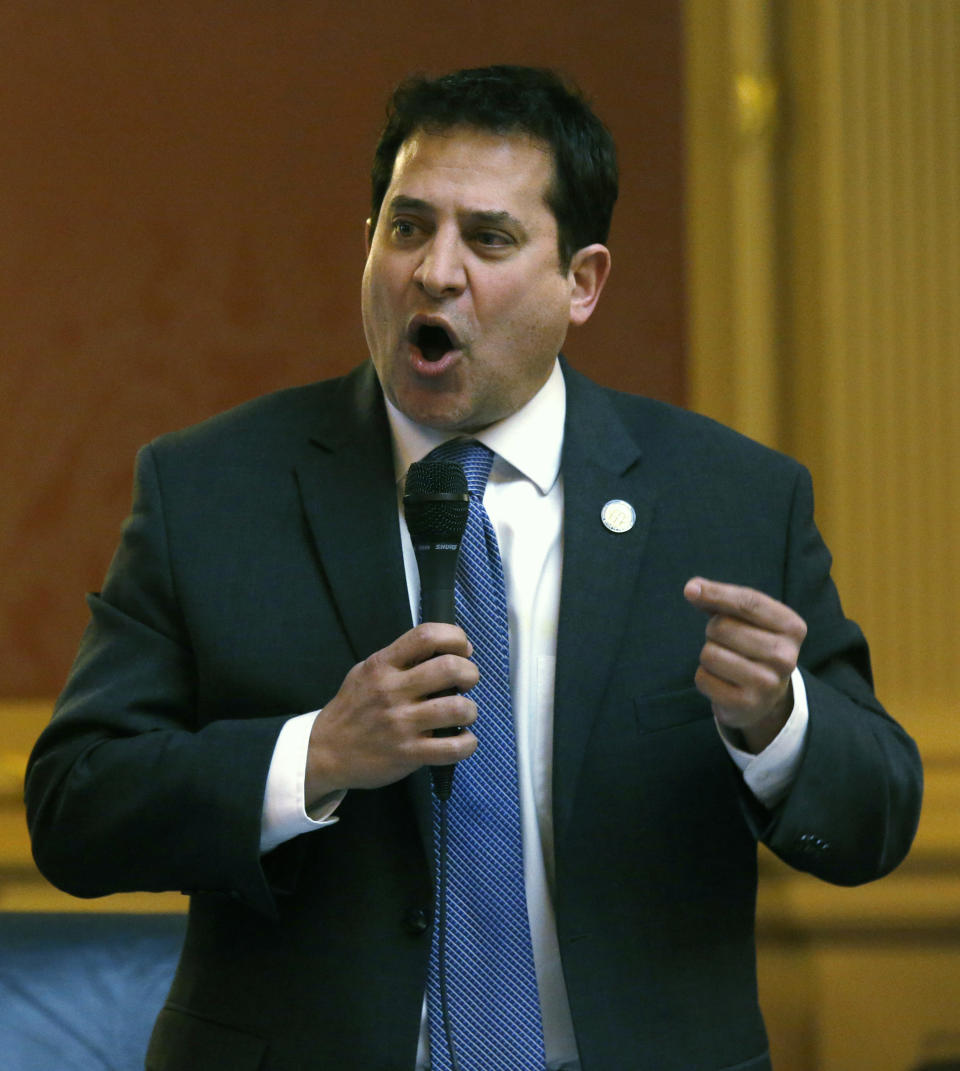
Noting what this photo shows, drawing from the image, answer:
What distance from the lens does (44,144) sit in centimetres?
267

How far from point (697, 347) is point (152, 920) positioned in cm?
127

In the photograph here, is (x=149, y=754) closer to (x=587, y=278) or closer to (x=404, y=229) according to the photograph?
(x=404, y=229)

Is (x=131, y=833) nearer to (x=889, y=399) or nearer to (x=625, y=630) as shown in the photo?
(x=625, y=630)

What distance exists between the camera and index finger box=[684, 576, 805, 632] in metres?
1.35

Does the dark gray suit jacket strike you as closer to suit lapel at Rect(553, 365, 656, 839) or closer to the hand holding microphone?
suit lapel at Rect(553, 365, 656, 839)

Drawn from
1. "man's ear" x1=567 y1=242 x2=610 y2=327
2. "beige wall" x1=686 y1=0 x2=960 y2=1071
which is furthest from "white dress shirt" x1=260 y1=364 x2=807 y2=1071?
"beige wall" x1=686 y1=0 x2=960 y2=1071

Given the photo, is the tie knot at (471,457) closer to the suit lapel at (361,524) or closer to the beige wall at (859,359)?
the suit lapel at (361,524)

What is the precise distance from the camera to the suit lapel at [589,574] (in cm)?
156

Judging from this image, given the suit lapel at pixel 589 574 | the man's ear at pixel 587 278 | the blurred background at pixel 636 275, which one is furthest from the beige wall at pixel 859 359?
the suit lapel at pixel 589 574

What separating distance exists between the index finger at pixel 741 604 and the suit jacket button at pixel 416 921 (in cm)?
43

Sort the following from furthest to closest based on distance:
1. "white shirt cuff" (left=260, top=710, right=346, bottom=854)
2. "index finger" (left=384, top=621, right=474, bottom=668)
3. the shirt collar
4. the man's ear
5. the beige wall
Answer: the beige wall → the man's ear → the shirt collar → "white shirt cuff" (left=260, top=710, right=346, bottom=854) → "index finger" (left=384, top=621, right=474, bottom=668)

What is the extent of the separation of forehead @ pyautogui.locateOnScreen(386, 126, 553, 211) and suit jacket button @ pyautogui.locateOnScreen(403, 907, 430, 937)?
2.48 feet

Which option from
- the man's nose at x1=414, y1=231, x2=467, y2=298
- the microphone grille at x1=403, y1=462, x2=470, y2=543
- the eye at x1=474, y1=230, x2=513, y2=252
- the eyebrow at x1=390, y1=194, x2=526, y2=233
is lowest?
the microphone grille at x1=403, y1=462, x2=470, y2=543

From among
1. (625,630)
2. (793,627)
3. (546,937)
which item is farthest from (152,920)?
(793,627)
